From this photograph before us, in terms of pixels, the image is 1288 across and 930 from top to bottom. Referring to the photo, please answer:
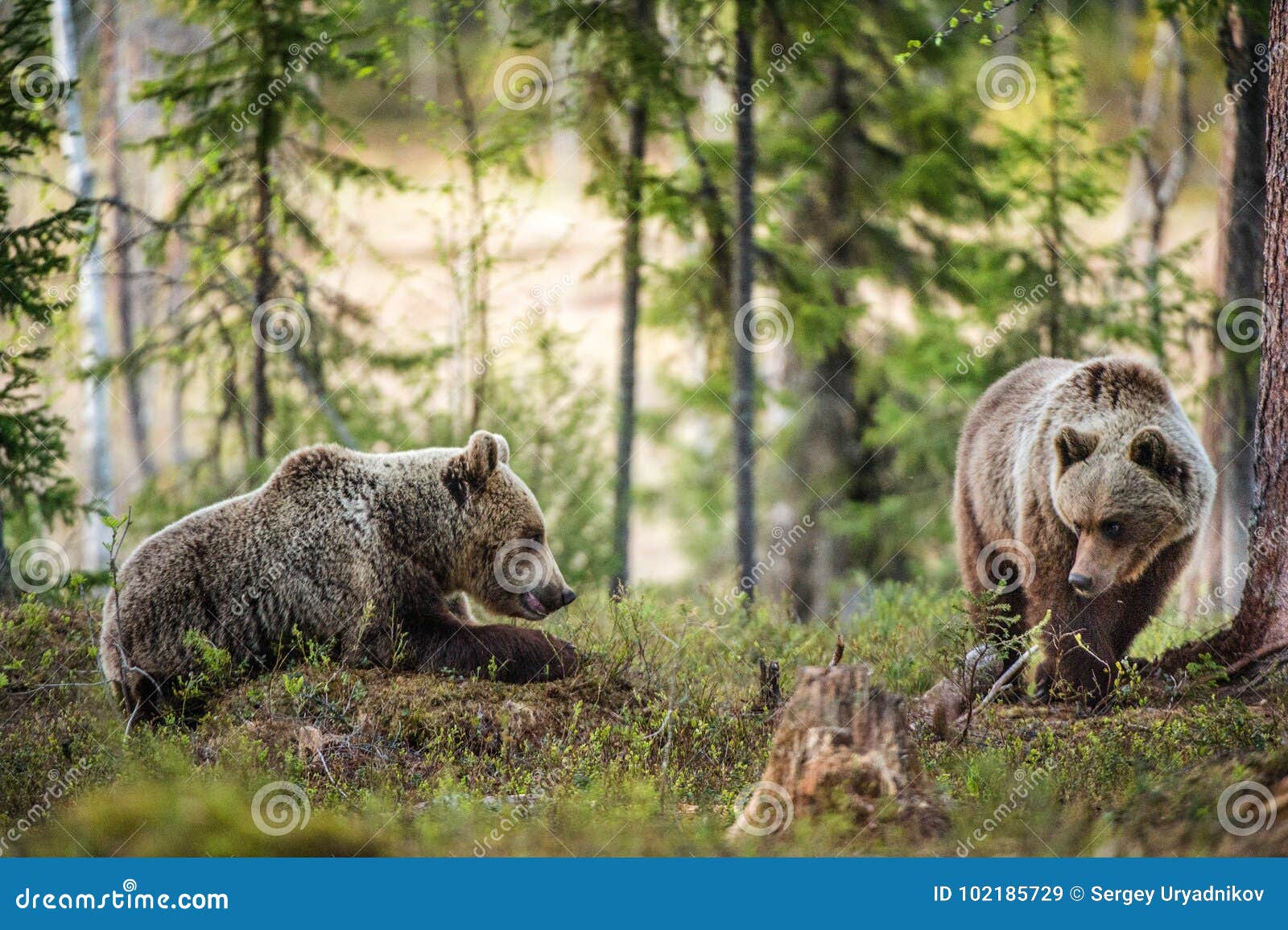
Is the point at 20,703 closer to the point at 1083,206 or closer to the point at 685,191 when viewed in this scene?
the point at 685,191

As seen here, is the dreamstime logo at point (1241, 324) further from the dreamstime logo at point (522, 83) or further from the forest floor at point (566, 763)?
the dreamstime logo at point (522, 83)

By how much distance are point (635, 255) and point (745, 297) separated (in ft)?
3.96

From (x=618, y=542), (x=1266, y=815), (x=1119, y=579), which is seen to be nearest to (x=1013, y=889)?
(x=1266, y=815)

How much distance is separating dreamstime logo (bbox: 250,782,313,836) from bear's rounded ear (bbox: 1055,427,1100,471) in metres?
4.55

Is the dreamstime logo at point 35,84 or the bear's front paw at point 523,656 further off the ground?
the dreamstime logo at point 35,84

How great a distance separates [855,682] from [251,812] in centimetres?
267

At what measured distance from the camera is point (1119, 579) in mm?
6785

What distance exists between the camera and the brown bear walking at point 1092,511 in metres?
6.72

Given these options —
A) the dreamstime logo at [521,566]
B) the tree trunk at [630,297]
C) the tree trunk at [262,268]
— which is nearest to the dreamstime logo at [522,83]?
the tree trunk at [630,297]

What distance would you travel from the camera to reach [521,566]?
7.10 metres
